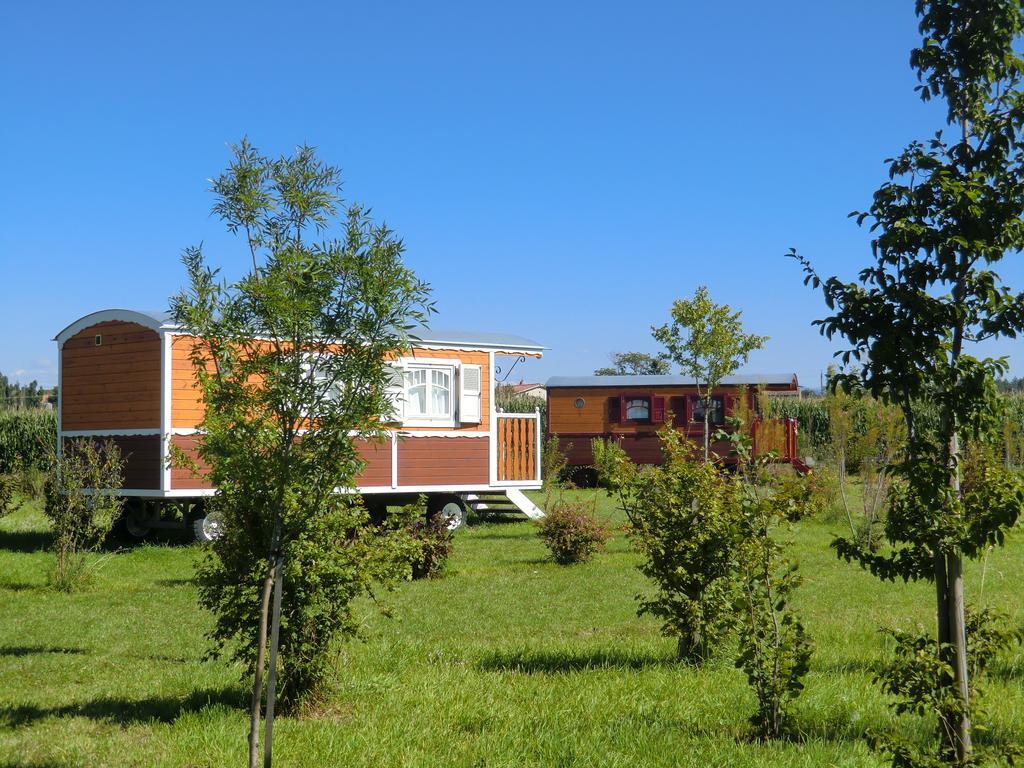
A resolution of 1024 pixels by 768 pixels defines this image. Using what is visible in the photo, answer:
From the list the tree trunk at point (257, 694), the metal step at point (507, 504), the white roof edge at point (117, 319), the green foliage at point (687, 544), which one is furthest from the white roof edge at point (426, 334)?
the tree trunk at point (257, 694)

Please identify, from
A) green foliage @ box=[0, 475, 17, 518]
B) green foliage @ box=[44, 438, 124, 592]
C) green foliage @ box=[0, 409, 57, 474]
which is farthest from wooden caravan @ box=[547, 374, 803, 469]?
green foliage @ box=[44, 438, 124, 592]

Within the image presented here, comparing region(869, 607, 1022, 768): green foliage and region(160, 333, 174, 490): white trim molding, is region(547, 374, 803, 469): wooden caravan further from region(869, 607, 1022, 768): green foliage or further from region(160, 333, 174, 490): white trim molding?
region(869, 607, 1022, 768): green foliage

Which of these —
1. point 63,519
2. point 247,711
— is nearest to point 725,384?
point 63,519

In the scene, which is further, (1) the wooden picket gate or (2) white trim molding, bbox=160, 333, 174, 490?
(1) the wooden picket gate

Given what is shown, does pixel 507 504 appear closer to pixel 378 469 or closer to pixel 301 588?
pixel 378 469

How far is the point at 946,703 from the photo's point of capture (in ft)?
14.1

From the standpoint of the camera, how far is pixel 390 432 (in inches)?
609

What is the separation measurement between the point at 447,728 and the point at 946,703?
275 cm

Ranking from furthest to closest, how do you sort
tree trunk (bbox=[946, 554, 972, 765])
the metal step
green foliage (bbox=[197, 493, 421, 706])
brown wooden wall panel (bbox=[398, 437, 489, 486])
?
the metal step → brown wooden wall panel (bbox=[398, 437, 489, 486]) → green foliage (bbox=[197, 493, 421, 706]) → tree trunk (bbox=[946, 554, 972, 765])

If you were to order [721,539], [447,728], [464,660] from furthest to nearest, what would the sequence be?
[464,660]
[721,539]
[447,728]

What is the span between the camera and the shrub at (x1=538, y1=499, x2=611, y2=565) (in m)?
14.4

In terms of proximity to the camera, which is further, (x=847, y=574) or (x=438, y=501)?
(x=438, y=501)

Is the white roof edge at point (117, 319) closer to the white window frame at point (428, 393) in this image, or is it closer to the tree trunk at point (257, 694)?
the white window frame at point (428, 393)

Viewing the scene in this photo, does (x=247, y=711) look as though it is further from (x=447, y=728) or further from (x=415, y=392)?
→ (x=415, y=392)
